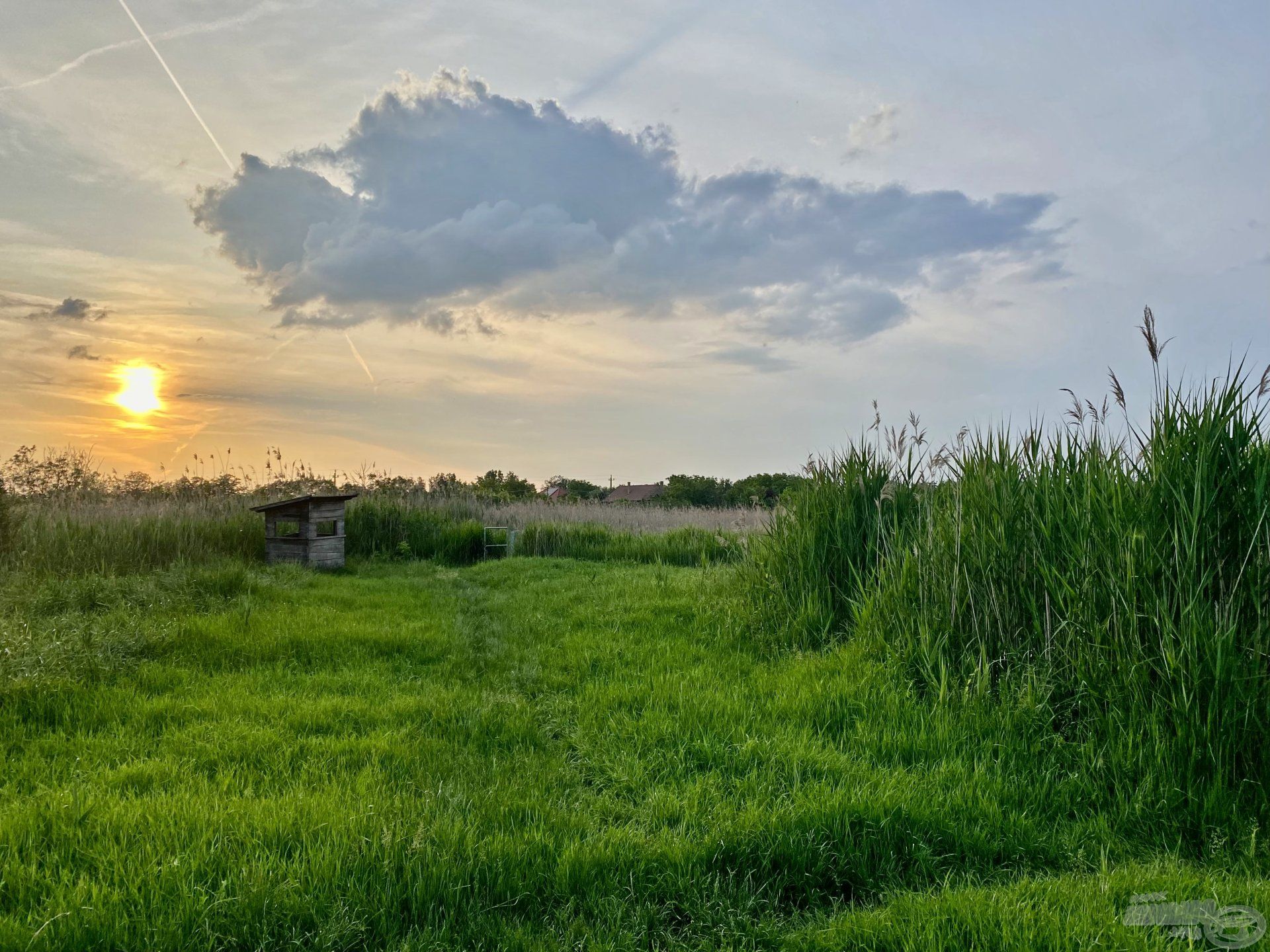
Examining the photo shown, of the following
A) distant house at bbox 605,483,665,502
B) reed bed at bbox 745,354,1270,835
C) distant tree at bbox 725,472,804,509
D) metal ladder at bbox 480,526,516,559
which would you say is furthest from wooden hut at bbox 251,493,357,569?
distant house at bbox 605,483,665,502

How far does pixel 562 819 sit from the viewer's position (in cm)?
371

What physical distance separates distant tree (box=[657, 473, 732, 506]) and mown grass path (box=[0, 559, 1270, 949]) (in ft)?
121

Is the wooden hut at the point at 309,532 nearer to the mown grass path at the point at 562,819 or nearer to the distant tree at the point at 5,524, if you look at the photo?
the distant tree at the point at 5,524

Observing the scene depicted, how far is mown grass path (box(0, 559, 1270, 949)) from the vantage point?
2928 mm

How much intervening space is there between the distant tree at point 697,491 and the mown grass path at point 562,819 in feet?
121

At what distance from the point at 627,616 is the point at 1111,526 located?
16.2 feet

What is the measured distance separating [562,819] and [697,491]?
40.7 metres

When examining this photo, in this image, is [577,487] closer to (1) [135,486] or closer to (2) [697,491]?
(2) [697,491]

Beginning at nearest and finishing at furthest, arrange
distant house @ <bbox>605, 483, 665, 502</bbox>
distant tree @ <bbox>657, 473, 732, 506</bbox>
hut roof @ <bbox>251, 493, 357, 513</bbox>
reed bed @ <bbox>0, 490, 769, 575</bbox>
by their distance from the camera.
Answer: reed bed @ <bbox>0, 490, 769, 575</bbox> < hut roof @ <bbox>251, 493, 357, 513</bbox> < distant tree @ <bbox>657, 473, 732, 506</bbox> < distant house @ <bbox>605, 483, 665, 502</bbox>

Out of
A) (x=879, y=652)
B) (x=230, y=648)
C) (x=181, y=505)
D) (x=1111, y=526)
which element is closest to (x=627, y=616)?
(x=879, y=652)

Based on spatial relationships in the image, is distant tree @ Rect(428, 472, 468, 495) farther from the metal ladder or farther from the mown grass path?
the mown grass path

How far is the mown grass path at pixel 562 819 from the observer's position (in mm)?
2928

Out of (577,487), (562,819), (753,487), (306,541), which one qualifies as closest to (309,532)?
(306,541)

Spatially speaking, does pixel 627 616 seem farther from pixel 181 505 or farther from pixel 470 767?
pixel 181 505
